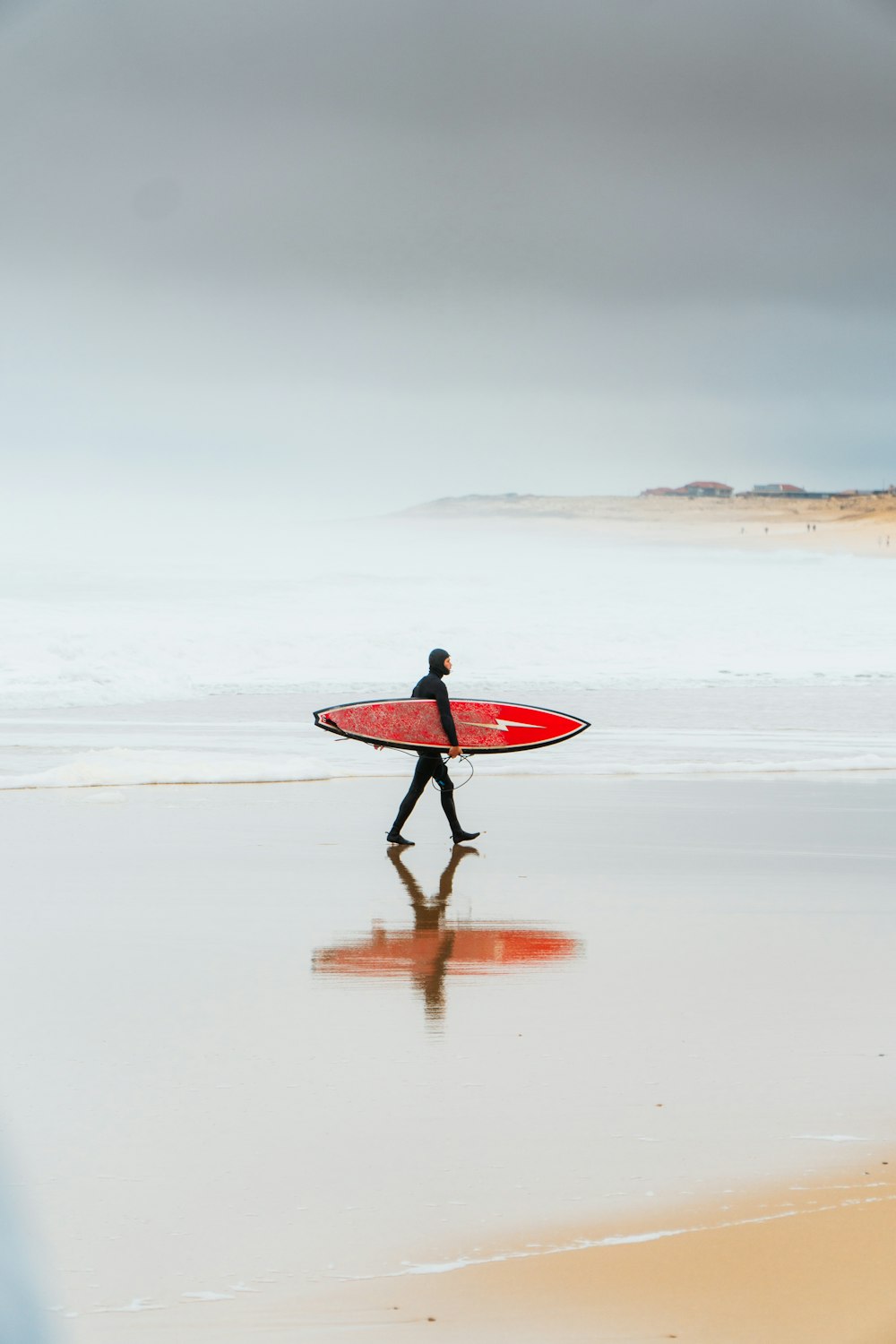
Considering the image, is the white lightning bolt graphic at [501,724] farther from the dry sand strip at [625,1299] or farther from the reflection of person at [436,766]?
the dry sand strip at [625,1299]

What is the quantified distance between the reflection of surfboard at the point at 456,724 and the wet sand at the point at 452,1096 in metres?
1.83

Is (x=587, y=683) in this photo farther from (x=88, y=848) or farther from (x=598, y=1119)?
(x=598, y=1119)

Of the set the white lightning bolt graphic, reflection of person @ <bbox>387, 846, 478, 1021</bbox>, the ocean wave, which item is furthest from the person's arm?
the ocean wave

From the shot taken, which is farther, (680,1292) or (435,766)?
(435,766)

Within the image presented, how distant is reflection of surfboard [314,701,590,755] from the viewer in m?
11.8

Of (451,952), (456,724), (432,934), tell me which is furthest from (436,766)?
(451,952)

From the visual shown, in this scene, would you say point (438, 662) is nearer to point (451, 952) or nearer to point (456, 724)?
point (456, 724)

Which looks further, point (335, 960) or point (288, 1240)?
point (335, 960)

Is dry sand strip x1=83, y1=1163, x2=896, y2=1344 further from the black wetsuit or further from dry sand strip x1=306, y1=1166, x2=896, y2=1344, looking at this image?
the black wetsuit

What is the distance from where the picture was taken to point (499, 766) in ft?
57.7

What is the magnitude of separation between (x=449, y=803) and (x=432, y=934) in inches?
135

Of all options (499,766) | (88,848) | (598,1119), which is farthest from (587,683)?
(598,1119)

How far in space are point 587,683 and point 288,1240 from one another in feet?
92.5

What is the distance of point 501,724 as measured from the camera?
13695mm
